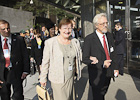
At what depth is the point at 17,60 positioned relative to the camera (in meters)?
3.00

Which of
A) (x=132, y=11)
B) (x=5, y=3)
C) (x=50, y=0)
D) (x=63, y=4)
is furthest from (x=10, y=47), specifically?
(x=5, y=3)

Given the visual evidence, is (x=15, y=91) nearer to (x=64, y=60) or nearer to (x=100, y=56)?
(x=64, y=60)

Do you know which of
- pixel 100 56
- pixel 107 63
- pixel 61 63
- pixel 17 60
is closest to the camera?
pixel 61 63

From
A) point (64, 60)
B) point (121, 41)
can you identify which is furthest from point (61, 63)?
point (121, 41)

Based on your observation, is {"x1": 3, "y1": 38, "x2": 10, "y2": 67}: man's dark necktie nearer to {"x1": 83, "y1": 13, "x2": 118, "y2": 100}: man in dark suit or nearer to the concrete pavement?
{"x1": 83, "y1": 13, "x2": 118, "y2": 100}: man in dark suit

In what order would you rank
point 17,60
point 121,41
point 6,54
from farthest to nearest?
point 121,41
point 17,60
point 6,54

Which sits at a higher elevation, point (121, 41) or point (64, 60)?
point (121, 41)

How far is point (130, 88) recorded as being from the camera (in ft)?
14.9

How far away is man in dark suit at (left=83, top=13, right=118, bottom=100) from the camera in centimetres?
271

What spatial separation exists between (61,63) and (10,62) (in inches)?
45.5

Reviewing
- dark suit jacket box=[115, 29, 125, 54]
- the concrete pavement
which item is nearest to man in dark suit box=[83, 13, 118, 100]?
the concrete pavement

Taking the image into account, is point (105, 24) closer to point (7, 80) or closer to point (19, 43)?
point (19, 43)

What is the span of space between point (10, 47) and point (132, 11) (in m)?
5.69

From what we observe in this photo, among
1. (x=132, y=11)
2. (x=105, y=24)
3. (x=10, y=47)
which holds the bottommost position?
(x=10, y=47)
